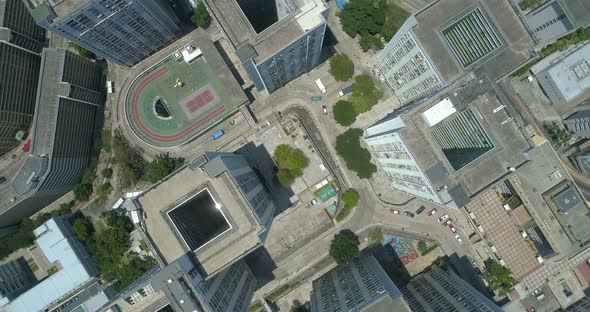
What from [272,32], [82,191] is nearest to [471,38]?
[272,32]

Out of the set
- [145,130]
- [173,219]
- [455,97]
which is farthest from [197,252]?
[455,97]

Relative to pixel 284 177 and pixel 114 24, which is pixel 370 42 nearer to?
pixel 284 177

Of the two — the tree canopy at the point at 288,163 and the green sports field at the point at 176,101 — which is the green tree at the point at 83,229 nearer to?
the green sports field at the point at 176,101

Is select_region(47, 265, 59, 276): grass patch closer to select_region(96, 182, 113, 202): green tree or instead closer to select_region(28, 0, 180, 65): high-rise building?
select_region(96, 182, 113, 202): green tree

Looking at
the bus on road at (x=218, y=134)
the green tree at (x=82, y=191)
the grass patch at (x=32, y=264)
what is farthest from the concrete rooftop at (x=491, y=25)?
the grass patch at (x=32, y=264)

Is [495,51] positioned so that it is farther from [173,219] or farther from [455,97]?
[173,219]

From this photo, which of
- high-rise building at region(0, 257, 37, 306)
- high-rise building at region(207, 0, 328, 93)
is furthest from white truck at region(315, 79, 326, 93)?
high-rise building at region(0, 257, 37, 306)
